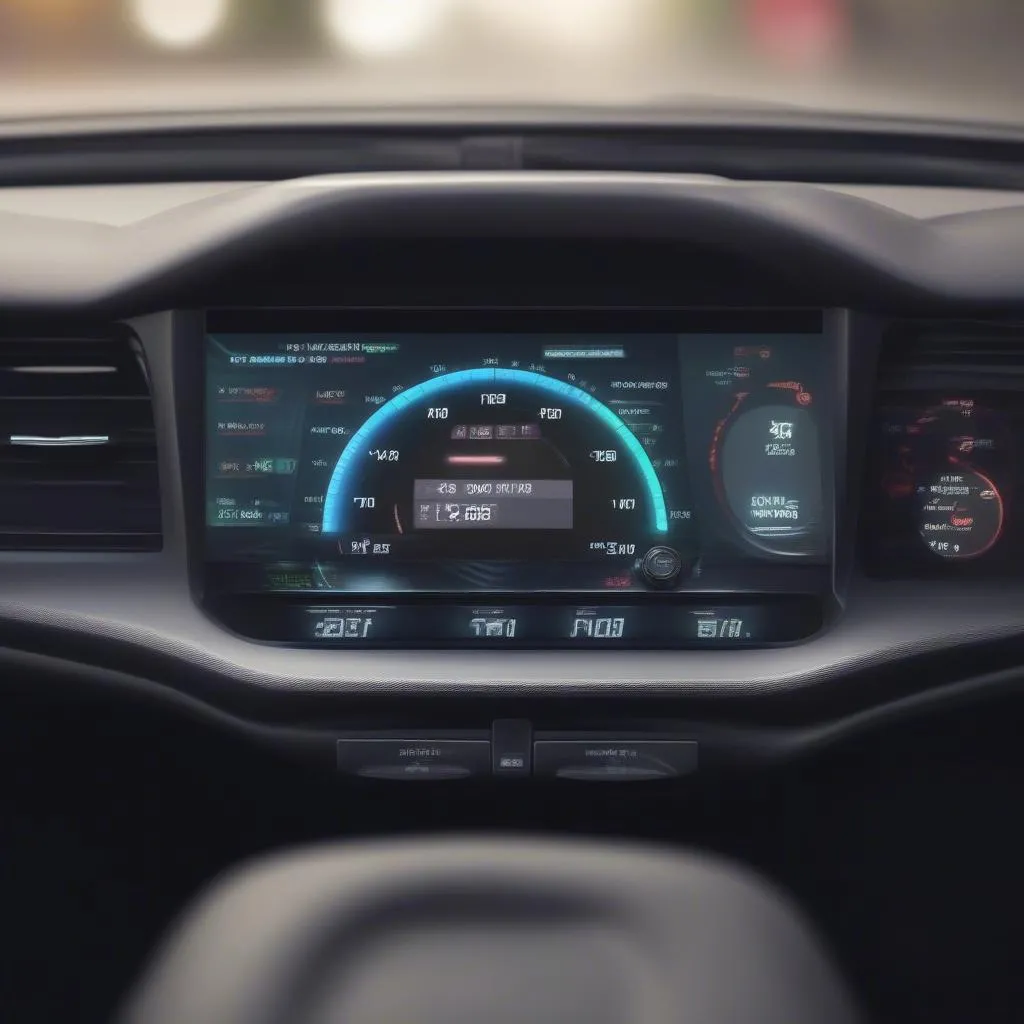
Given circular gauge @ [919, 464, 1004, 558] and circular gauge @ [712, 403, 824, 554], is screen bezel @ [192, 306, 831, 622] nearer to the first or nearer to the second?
circular gauge @ [712, 403, 824, 554]

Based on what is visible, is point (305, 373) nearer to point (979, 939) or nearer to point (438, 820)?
point (438, 820)

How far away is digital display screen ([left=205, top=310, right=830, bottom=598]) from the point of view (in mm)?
1516

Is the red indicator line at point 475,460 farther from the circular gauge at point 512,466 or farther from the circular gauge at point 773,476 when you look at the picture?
the circular gauge at point 773,476

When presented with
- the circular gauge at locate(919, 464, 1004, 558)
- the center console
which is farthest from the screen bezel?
the circular gauge at locate(919, 464, 1004, 558)

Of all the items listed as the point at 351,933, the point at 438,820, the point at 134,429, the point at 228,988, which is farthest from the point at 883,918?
the point at 134,429

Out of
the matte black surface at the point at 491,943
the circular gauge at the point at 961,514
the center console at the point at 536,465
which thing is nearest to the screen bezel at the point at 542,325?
the center console at the point at 536,465

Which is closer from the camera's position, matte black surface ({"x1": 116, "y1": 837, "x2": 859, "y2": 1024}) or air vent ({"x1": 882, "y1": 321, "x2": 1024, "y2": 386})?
matte black surface ({"x1": 116, "y1": 837, "x2": 859, "y2": 1024})

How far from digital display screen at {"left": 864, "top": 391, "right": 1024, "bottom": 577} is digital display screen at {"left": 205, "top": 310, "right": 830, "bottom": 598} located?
3.4 inches

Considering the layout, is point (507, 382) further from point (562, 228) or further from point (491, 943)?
point (491, 943)

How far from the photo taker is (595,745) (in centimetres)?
152

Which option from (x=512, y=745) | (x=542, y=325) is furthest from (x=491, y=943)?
(x=542, y=325)

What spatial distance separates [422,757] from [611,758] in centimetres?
24

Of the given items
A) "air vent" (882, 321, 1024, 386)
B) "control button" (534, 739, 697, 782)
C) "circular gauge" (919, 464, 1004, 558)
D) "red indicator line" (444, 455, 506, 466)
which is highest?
"air vent" (882, 321, 1024, 386)

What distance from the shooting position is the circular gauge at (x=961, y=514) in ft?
5.02
